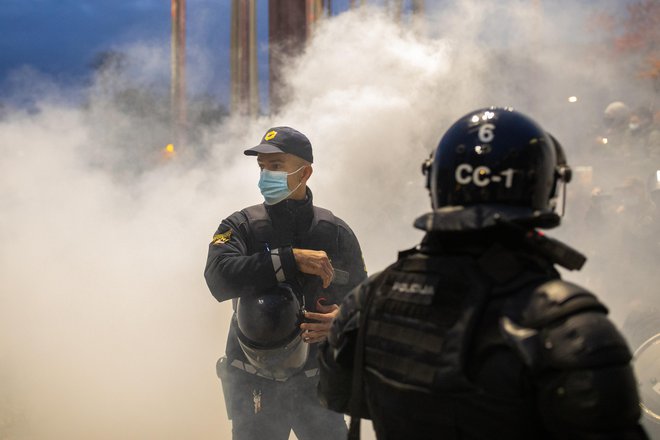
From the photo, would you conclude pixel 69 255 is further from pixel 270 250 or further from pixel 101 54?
pixel 101 54

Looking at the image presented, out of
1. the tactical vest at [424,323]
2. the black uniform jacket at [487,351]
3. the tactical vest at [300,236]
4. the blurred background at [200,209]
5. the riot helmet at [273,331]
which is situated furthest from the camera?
the blurred background at [200,209]

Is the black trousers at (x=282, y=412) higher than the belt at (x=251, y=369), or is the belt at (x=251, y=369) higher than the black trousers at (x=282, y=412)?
the belt at (x=251, y=369)

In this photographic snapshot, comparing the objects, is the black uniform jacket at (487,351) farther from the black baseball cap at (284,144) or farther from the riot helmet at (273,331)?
the black baseball cap at (284,144)

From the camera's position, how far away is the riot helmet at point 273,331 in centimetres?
326

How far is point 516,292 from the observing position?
1380 millimetres

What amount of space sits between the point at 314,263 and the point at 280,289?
0.21 meters

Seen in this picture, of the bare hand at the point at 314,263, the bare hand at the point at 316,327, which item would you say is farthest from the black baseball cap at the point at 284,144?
the bare hand at the point at 316,327

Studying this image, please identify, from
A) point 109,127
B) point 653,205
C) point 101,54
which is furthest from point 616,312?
point 101,54

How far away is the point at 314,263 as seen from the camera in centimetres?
332

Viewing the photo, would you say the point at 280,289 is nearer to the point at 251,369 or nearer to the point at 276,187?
the point at 251,369

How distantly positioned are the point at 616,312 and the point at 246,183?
3803 millimetres

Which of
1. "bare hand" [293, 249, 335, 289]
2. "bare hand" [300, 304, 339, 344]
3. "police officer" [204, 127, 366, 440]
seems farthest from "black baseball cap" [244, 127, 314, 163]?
"bare hand" [300, 304, 339, 344]

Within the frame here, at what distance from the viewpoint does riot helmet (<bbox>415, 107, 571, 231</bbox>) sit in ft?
4.99

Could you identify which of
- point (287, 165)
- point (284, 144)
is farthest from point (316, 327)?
point (284, 144)
